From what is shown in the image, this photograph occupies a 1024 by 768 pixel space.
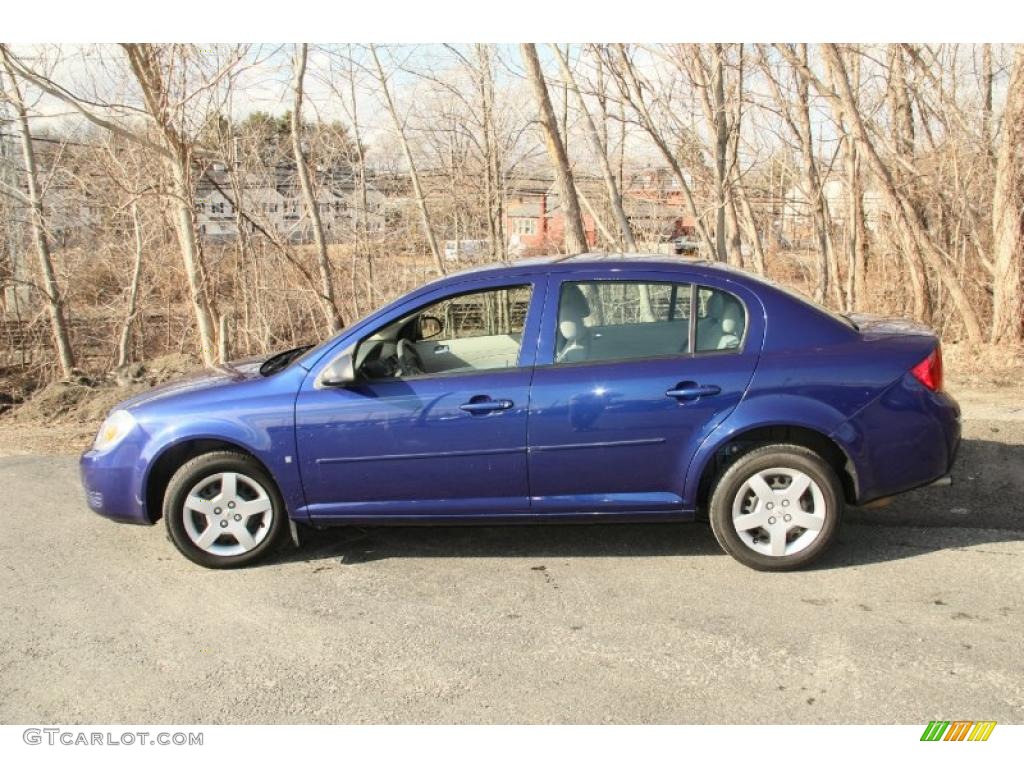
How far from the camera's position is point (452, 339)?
544 centimetres

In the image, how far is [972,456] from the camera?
5750mm

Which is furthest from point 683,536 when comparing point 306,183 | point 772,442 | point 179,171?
point 306,183

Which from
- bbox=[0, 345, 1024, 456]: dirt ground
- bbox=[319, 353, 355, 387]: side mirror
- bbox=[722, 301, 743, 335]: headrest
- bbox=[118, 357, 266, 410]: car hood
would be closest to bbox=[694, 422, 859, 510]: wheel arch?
bbox=[722, 301, 743, 335]: headrest

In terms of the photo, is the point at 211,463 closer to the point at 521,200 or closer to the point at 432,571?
the point at 432,571

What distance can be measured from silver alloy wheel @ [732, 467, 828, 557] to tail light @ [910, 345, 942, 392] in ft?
2.46

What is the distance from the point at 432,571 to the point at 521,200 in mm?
10177

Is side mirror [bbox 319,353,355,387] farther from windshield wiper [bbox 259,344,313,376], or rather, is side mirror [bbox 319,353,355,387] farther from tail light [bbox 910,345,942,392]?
tail light [bbox 910,345,942,392]

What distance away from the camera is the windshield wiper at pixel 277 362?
476 centimetres

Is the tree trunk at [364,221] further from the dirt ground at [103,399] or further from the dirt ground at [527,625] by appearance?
the dirt ground at [527,625]

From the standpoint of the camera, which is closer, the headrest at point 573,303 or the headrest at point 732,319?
the headrest at point 732,319

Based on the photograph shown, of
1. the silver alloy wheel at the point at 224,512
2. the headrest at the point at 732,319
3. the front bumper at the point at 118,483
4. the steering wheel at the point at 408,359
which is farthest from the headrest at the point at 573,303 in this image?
the front bumper at the point at 118,483

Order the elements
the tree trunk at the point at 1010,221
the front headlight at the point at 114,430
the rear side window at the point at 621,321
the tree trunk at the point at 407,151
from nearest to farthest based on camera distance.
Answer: the rear side window at the point at 621,321 → the front headlight at the point at 114,430 → the tree trunk at the point at 1010,221 → the tree trunk at the point at 407,151

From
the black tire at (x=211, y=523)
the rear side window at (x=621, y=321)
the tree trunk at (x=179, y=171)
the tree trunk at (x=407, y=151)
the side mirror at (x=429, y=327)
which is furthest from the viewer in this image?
the tree trunk at (x=407, y=151)
